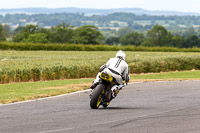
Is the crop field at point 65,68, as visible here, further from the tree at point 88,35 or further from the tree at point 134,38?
the tree at point 134,38

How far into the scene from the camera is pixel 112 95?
1359 cm

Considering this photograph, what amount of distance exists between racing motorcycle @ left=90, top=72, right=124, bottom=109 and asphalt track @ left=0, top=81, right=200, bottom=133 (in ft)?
0.79

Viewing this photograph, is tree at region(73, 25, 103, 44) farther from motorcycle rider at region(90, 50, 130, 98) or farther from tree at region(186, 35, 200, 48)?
motorcycle rider at region(90, 50, 130, 98)

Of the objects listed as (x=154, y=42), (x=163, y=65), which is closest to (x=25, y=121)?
(x=163, y=65)

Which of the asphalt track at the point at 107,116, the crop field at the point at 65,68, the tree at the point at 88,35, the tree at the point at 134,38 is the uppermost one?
the asphalt track at the point at 107,116

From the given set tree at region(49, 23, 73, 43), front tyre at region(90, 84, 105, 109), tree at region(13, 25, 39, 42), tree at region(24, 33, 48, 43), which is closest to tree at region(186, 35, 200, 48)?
tree at region(49, 23, 73, 43)

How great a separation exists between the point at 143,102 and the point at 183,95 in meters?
2.96

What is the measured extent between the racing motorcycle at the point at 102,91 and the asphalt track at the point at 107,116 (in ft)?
0.79

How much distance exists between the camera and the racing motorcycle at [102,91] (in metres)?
13.0

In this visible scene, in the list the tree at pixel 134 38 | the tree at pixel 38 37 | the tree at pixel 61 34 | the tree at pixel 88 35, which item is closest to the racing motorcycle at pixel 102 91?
the tree at pixel 38 37

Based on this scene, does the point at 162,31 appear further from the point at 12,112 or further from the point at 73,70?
the point at 12,112

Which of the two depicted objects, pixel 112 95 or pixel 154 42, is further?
pixel 154 42

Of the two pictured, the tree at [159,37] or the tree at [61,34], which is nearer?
the tree at [159,37]

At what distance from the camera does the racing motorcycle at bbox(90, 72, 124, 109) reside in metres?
13.0
